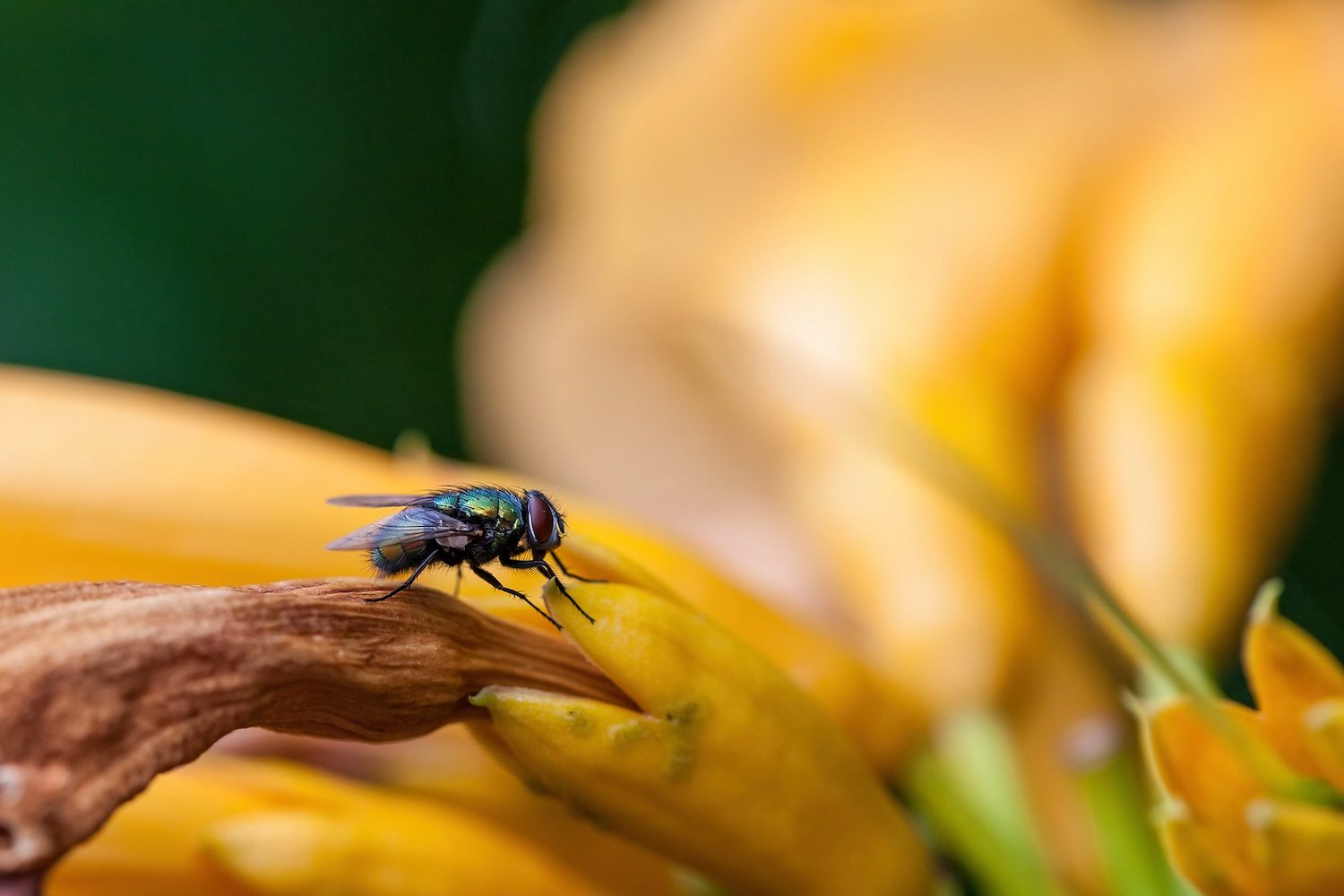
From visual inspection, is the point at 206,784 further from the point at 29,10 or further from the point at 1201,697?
the point at 29,10

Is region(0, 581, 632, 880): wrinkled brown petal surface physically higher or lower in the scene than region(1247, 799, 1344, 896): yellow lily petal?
higher

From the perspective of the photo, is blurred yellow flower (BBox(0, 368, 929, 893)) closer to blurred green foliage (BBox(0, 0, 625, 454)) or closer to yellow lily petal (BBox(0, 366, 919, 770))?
yellow lily petal (BBox(0, 366, 919, 770))

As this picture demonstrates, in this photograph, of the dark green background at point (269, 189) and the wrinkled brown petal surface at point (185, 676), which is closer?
the wrinkled brown petal surface at point (185, 676)

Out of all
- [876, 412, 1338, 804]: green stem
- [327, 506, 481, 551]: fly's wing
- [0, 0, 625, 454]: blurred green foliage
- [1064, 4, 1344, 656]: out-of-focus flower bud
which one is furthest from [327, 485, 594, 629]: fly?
[0, 0, 625, 454]: blurred green foliage

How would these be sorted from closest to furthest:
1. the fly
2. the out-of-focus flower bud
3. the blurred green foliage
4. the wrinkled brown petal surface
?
1. the wrinkled brown petal surface
2. the fly
3. the out-of-focus flower bud
4. the blurred green foliage

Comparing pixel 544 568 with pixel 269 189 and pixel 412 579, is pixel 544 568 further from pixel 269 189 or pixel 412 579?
pixel 269 189

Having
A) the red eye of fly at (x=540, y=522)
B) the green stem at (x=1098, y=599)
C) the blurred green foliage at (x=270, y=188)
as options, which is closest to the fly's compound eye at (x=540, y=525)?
the red eye of fly at (x=540, y=522)

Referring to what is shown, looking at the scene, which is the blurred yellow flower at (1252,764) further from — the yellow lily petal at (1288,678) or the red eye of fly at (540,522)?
the red eye of fly at (540,522)
